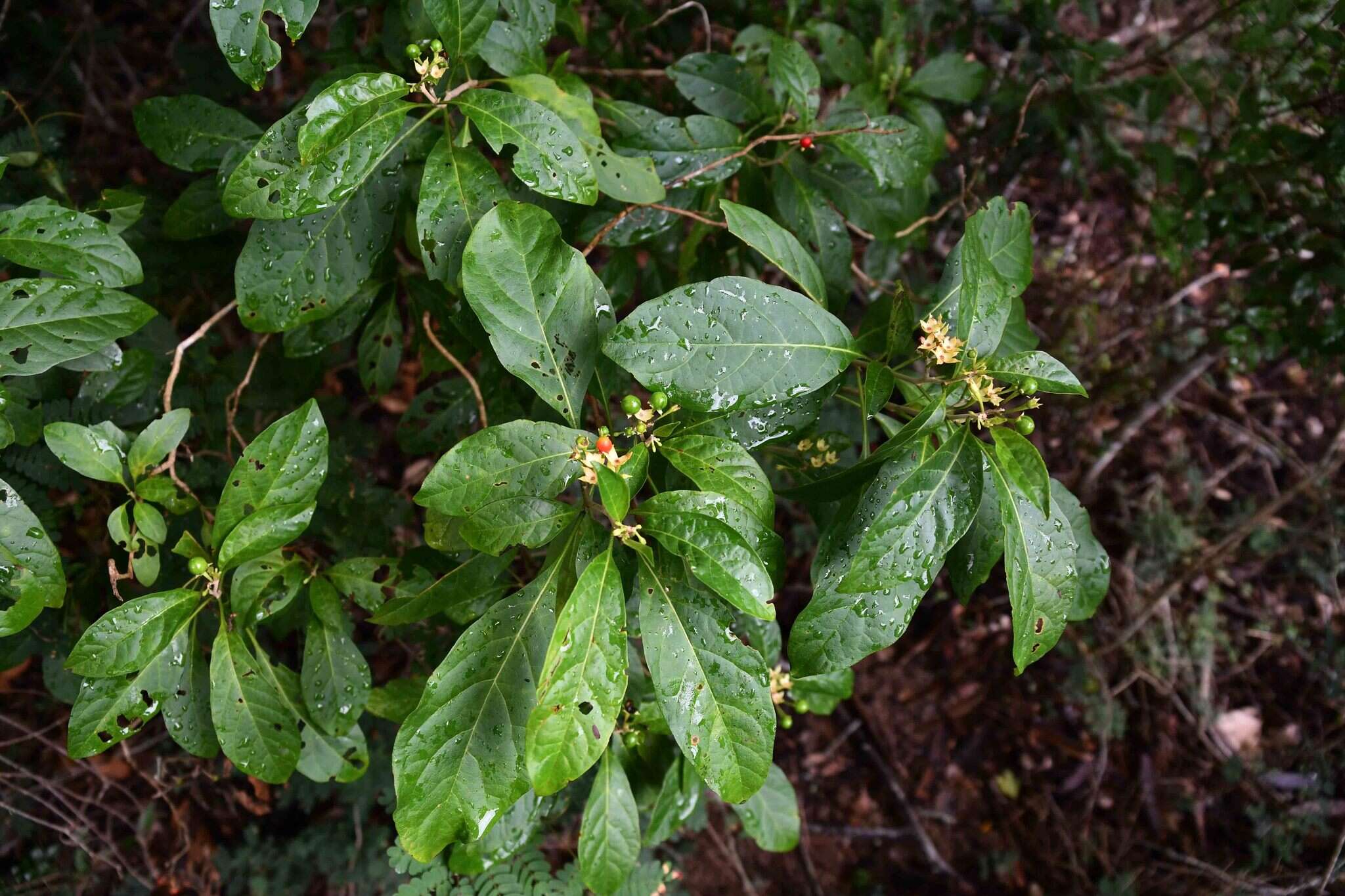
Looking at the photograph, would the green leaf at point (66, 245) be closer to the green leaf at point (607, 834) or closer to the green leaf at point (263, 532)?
the green leaf at point (263, 532)

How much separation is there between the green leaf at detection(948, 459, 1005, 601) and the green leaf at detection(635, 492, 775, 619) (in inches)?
19.8

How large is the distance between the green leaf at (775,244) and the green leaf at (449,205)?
41cm

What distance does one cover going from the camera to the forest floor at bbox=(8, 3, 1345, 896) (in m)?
3.41

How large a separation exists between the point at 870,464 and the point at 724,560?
32 centimetres

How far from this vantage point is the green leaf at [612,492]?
117 cm

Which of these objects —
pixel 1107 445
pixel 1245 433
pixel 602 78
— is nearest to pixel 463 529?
pixel 602 78

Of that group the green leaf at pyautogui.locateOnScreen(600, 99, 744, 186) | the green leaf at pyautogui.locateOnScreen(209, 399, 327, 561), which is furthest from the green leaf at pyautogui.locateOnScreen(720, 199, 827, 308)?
the green leaf at pyautogui.locateOnScreen(209, 399, 327, 561)

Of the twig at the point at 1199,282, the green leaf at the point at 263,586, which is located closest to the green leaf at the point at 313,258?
the green leaf at the point at 263,586

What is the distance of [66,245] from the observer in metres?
1.43

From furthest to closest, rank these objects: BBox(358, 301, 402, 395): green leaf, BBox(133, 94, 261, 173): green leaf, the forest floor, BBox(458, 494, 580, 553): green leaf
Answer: the forest floor, BBox(358, 301, 402, 395): green leaf, BBox(133, 94, 261, 173): green leaf, BBox(458, 494, 580, 553): green leaf

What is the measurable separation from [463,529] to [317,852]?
2.11 metres

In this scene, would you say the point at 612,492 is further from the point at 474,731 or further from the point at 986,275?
the point at 986,275

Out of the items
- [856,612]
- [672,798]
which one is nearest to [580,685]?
[856,612]

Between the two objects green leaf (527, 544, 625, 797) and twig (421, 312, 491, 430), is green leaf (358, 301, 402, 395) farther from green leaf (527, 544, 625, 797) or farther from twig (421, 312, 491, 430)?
green leaf (527, 544, 625, 797)
